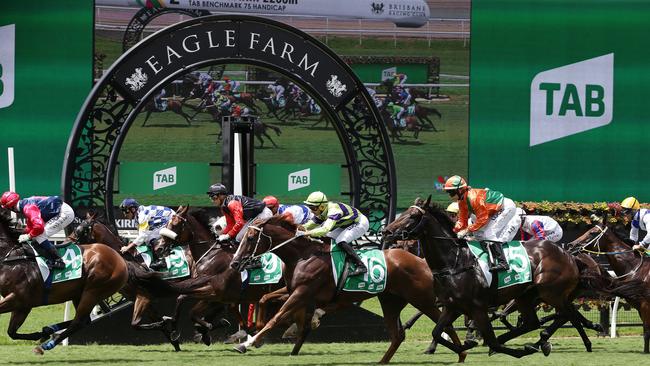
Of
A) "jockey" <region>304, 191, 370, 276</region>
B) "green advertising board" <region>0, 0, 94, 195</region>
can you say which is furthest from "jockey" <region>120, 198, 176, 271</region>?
"green advertising board" <region>0, 0, 94, 195</region>

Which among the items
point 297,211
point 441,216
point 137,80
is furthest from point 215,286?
point 441,216

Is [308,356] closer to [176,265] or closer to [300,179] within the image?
[176,265]

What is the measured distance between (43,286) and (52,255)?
252 millimetres

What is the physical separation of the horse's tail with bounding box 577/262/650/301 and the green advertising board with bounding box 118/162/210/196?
13.4 feet

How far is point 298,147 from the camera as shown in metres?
18.2

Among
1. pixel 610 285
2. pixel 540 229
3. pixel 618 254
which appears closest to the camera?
pixel 610 285

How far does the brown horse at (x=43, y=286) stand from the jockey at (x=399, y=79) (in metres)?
8.12

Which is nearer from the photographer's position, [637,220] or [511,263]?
[511,263]

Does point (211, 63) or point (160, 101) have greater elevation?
point (211, 63)

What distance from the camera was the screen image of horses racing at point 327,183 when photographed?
34.4 feet

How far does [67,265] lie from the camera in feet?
34.2

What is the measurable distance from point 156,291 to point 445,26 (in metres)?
8.34

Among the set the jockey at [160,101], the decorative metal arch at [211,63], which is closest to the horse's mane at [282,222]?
the decorative metal arch at [211,63]

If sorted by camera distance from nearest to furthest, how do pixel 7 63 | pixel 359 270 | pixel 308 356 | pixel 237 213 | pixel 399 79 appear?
pixel 359 270
pixel 308 356
pixel 237 213
pixel 7 63
pixel 399 79
